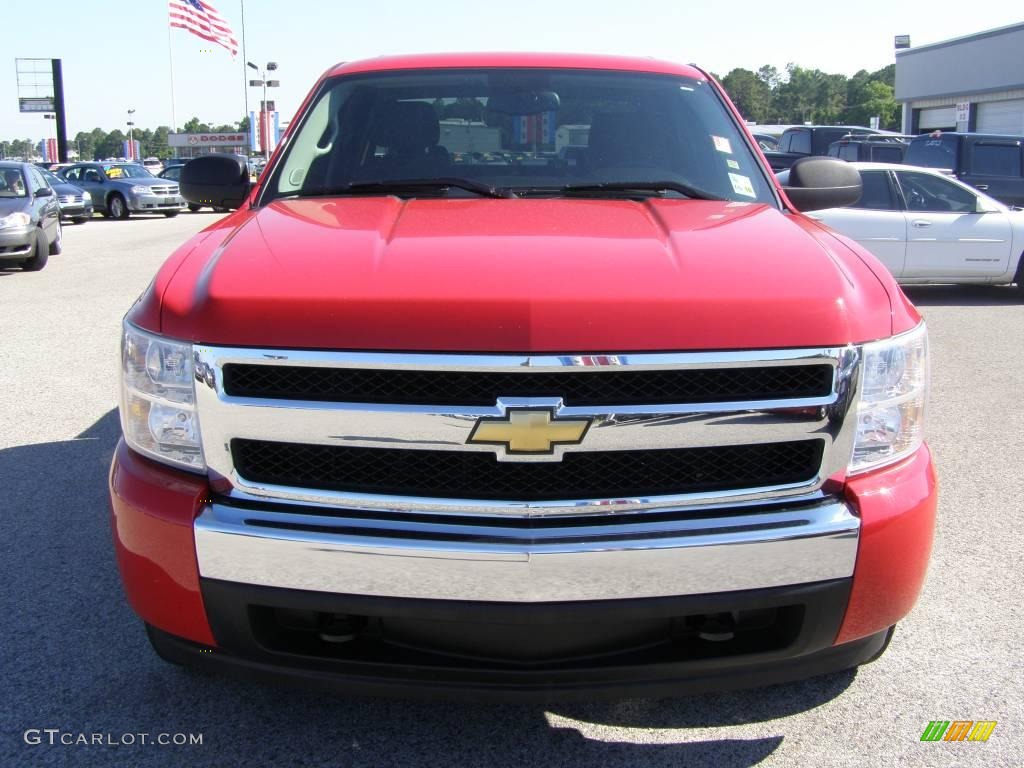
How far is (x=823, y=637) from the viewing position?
229 centimetres

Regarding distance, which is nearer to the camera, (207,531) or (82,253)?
(207,531)

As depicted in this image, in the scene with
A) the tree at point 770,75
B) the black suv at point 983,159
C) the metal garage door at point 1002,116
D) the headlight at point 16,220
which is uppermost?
the tree at point 770,75

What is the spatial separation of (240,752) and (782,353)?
5.62 feet

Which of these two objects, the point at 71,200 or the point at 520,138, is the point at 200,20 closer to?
the point at 71,200

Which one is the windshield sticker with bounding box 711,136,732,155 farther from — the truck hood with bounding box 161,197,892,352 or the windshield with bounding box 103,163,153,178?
the windshield with bounding box 103,163,153,178

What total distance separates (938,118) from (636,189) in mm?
49405

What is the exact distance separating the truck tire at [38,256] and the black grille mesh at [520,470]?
13.4 meters

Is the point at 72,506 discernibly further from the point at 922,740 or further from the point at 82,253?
the point at 82,253

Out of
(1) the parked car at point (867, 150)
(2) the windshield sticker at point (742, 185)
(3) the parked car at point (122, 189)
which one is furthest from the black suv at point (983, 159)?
(3) the parked car at point (122, 189)

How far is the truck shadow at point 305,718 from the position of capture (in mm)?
2582

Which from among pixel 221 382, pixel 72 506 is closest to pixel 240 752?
pixel 221 382

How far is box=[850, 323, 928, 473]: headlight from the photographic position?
7.45 ft
